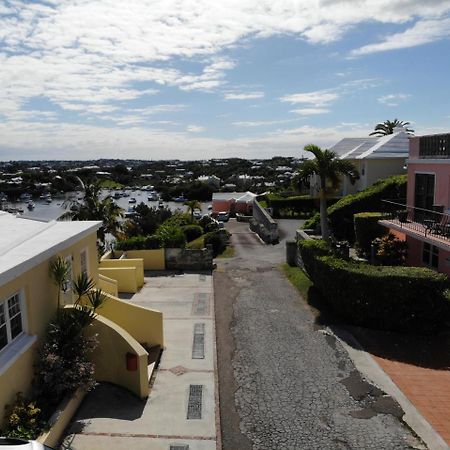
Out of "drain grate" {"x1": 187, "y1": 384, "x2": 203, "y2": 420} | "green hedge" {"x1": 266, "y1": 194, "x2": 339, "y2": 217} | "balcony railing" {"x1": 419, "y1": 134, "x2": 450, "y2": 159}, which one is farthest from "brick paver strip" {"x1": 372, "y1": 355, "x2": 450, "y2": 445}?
"green hedge" {"x1": 266, "y1": 194, "x2": 339, "y2": 217}

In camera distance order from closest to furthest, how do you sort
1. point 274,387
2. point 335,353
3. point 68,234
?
point 274,387 → point 68,234 → point 335,353

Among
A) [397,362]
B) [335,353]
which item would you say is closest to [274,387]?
[335,353]

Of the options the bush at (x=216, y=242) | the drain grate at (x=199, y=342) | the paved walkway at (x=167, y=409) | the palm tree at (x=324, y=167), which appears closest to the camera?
the paved walkway at (x=167, y=409)

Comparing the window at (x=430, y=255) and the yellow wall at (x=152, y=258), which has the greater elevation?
the window at (x=430, y=255)

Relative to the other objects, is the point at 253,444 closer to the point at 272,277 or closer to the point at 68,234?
the point at 68,234

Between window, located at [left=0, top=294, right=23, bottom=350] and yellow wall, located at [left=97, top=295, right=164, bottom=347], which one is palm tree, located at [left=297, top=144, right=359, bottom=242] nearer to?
yellow wall, located at [left=97, top=295, right=164, bottom=347]

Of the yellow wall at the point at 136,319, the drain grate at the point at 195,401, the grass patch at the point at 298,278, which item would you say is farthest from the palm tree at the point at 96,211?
the drain grate at the point at 195,401

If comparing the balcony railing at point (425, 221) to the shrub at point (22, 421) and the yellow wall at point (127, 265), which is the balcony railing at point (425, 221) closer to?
the yellow wall at point (127, 265)
